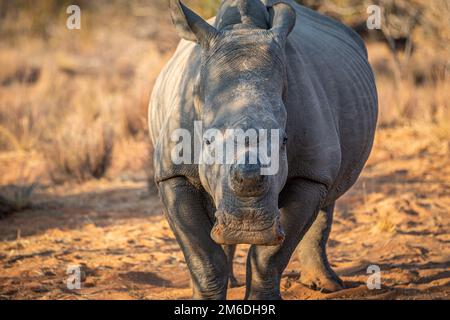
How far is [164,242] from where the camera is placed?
21.2 ft

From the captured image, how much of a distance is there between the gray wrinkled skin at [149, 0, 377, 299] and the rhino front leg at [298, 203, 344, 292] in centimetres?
48

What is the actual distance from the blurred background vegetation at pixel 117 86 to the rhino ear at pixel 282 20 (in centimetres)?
419

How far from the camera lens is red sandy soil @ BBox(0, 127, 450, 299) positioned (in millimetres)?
5193

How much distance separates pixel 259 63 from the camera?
3533 millimetres

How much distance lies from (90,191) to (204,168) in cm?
501

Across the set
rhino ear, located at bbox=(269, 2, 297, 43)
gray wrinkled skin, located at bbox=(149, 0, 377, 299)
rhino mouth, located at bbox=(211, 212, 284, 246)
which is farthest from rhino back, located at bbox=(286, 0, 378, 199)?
rhino mouth, located at bbox=(211, 212, 284, 246)

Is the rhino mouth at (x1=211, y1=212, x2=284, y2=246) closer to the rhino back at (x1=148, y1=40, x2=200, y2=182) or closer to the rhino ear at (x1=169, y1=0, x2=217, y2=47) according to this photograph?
the rhino back at (x1=148, y1=40, x2=200, y2=182)

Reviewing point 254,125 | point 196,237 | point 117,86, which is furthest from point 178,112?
point 117,86

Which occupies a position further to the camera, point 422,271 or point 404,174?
point 404,174

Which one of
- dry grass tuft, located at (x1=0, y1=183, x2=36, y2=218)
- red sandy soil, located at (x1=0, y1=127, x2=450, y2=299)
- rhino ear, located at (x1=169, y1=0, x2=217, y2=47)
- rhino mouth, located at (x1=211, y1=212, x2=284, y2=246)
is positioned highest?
rhino ear, located at (x1=169, y1=0, x2=217, y2=47)

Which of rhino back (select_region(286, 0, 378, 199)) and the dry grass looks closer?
rhino back (select_region(286, 0, 378, 199))

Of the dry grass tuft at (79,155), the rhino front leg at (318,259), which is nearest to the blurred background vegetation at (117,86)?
the dry grass tuft at (79,155)
